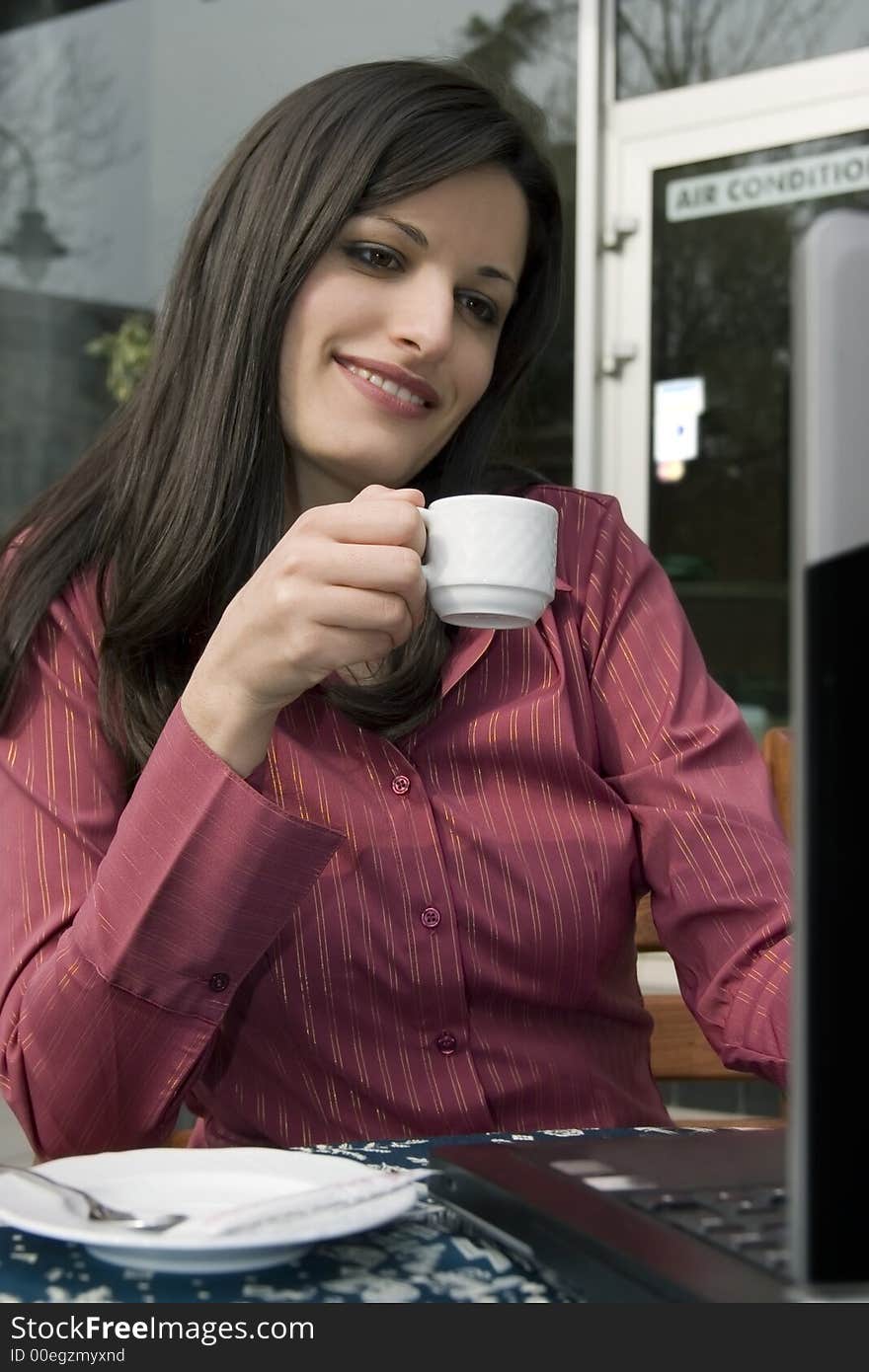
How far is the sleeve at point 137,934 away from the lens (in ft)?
2.90

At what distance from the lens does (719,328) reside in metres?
4.10

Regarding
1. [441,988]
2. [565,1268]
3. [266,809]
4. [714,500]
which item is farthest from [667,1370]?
[714,500]

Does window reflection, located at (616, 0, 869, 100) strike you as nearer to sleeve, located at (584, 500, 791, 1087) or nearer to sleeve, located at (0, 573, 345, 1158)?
sleeve, located at (584, 500, 791, 1087)

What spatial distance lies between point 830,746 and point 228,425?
824 mm

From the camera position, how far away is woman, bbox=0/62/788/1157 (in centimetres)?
111

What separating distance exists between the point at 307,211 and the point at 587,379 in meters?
3.16

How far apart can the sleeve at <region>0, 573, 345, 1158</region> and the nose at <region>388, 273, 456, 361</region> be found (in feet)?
1.33

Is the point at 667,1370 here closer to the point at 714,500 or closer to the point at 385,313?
the point at 385,313

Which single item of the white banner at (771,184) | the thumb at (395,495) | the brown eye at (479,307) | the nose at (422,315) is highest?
the white banner at (771,184)

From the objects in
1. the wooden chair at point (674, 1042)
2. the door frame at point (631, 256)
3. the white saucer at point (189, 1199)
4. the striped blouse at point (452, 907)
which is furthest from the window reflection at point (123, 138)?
the white saucer at point (189, 1199)

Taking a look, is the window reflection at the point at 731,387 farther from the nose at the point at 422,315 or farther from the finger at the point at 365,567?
the finger at the point at 365,567

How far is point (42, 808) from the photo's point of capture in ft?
3.49

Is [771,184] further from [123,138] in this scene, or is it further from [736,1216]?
[736,1216]

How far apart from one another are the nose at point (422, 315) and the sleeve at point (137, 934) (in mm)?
405
